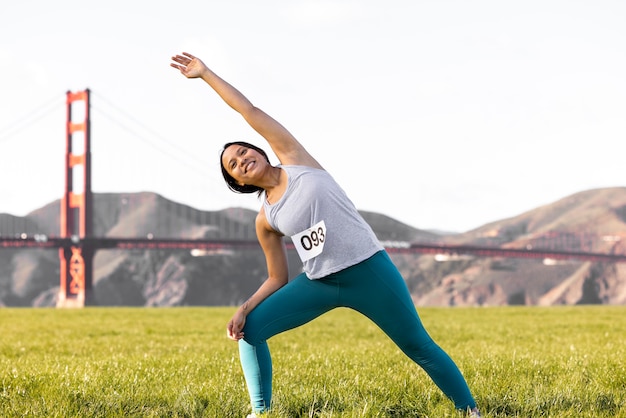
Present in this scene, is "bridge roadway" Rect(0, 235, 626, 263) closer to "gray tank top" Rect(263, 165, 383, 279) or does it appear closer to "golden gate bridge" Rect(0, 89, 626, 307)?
"golden gate bridge" Rect(0, 89, 626, 307)

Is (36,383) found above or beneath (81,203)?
beneath

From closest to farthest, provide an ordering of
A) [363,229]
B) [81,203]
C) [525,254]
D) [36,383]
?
[363,229] → [36,383] → [81,203] → [525,254]

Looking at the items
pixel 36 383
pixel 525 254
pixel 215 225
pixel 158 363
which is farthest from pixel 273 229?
pixel 215 225

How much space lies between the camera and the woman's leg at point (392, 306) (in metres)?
4.60

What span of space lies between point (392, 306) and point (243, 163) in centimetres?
114

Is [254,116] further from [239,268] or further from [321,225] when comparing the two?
[239,268]

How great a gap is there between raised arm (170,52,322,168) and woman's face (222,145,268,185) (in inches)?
5.0

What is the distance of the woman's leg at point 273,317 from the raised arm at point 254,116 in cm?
68

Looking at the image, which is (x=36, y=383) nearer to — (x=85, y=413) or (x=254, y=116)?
(x=85, y=413)

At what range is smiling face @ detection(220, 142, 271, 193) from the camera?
15.3 ft

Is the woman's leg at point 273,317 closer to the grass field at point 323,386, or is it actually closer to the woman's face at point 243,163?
the grass field at point 323,386

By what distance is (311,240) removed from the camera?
14.9ft

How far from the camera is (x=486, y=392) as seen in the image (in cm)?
576

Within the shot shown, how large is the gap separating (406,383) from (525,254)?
6104cm
